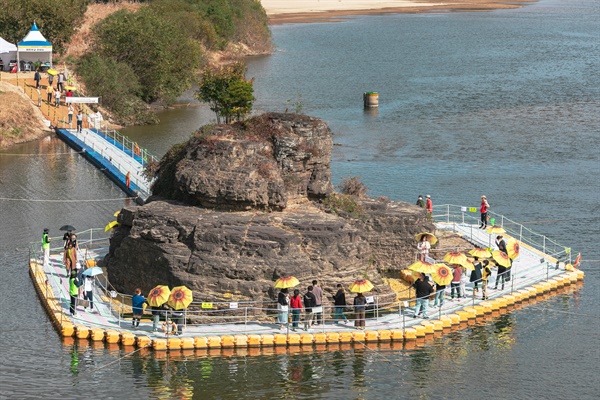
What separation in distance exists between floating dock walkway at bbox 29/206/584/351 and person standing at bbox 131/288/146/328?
0.86 feet

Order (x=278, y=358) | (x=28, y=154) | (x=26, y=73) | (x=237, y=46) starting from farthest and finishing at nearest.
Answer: (x=237, y=46) → (x=26, y=73) → (x=28, y=154) → (x=278, y=358)

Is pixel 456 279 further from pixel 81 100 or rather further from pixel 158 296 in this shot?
pixel 81 100

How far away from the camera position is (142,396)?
128 feet

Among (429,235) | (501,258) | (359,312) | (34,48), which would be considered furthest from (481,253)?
(34,48)

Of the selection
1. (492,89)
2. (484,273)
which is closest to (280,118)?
(484,273)

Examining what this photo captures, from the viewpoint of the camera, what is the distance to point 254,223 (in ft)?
151

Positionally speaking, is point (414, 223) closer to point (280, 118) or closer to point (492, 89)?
point (280, 118)

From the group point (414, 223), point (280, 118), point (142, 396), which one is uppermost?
point (280, 118)

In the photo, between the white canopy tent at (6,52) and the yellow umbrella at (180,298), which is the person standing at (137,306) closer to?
the yellow umbrella at (180,298)

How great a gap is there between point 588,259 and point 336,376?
20321 mm

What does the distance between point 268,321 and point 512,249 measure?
41.3ft

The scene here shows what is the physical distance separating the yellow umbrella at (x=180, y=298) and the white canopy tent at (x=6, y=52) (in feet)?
201

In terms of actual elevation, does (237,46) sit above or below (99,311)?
above

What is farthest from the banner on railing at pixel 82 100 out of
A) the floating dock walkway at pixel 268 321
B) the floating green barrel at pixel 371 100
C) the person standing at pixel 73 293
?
the person standing at pixel 73 293
